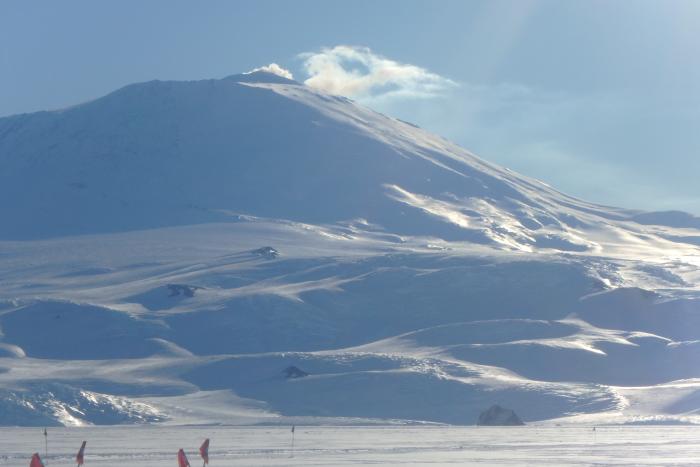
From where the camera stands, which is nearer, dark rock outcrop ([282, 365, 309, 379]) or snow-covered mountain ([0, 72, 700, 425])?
snow-covered mountain ([0, 72, 700, 425])

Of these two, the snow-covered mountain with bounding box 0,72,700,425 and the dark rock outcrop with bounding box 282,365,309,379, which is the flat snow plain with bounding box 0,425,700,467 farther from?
the dark rock outcrop with bounding box 282,365,309,379

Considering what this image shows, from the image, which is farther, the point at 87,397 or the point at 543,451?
the point at 87,397

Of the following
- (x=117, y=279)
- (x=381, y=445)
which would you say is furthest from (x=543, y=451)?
(x=117, y=279)

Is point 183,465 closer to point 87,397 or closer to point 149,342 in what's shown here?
point 87,397

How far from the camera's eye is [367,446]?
56062 millimetres

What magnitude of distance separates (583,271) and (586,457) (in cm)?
10668

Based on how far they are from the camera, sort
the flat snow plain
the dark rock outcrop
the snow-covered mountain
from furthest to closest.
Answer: the dark rock outcrop
the snow-covered mountain
the flat snow plain

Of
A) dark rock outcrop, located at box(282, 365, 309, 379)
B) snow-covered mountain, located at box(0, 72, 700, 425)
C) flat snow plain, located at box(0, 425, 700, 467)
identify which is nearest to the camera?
flat snow plain, located at box(0, 425, 700, 467)

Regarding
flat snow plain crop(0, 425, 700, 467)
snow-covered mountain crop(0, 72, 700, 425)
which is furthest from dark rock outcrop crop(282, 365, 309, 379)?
flat snow plain crop(0, 425, 700, 467)

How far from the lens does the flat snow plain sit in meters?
48.1

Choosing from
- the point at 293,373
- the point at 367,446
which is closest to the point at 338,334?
the point at 293,373

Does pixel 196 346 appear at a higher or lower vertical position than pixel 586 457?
higher

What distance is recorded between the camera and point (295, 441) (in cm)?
5991

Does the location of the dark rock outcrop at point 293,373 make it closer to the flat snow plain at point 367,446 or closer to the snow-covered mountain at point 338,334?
the snow-covered mountain at point 338,334
